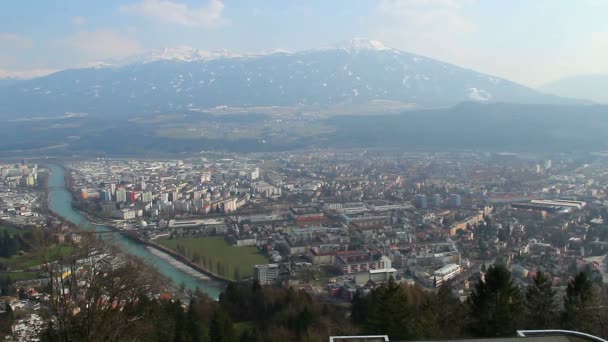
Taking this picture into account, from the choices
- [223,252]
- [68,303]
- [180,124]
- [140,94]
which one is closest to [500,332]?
[68,303]

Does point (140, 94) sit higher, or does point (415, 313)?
point (140, 94)

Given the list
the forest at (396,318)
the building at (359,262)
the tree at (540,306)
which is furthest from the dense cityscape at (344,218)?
the tree at (540,306)

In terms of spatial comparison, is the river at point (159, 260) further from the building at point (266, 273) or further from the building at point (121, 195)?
the building at point (121, 195)

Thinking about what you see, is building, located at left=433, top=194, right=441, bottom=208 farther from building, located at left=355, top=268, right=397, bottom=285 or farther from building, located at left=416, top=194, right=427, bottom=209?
building, located at left=355, top=268, right=397, bottom=285

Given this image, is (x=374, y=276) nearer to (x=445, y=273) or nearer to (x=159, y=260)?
(x=445, y=273)

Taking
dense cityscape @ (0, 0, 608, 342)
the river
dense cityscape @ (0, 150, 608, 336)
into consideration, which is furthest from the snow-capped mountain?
the river

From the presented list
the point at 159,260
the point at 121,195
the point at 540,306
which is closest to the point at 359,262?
the point at 159,260

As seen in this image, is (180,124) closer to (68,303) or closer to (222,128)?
(222,128)
